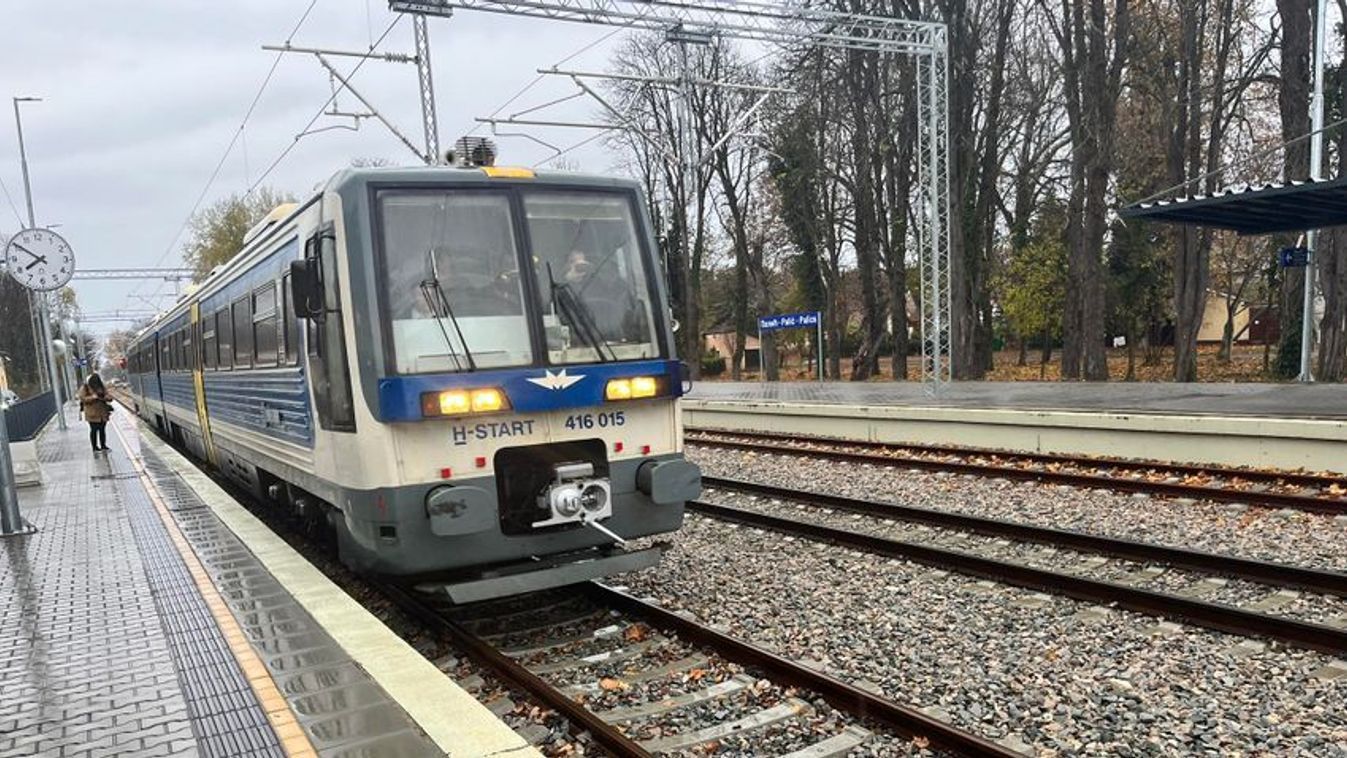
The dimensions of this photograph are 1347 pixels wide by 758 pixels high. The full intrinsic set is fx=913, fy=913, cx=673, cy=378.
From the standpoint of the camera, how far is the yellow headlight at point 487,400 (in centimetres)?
568

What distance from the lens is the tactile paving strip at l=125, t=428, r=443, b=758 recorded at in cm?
377

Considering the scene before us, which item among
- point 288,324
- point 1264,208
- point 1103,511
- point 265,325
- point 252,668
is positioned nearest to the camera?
point 252,668

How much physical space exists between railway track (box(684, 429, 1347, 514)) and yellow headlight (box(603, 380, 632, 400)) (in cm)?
664

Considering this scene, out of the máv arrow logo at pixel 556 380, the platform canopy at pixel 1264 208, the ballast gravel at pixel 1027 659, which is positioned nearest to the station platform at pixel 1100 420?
the platform canopy at pixel 1264 208

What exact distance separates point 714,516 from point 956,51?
74.2ft


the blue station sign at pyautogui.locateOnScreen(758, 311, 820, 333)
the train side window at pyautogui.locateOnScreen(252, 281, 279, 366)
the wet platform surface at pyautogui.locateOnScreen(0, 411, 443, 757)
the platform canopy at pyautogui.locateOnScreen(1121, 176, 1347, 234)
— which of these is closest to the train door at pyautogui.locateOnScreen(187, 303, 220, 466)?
the wet platform surface at pyautogui.locateOnScreen(0, 411, 443, 757)

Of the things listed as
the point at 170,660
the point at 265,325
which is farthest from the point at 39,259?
the point at 170,660

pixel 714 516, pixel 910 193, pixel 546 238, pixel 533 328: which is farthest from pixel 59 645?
pixel 910 193

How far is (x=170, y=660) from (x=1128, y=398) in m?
15.7

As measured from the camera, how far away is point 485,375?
5738 mm

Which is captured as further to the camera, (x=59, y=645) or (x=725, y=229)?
(x=725, y=229)

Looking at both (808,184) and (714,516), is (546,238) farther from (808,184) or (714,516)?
(808,184)

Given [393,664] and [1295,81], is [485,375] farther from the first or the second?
[1295,81]

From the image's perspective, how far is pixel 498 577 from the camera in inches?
227
